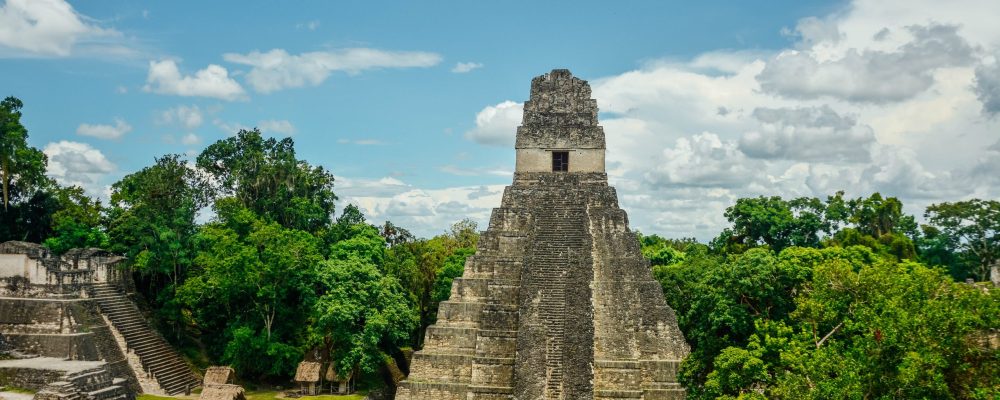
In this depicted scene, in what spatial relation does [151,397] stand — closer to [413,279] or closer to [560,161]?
[413,279]

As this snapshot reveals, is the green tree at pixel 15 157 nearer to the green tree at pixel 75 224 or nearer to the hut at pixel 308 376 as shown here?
the green tree at pixel 75 224

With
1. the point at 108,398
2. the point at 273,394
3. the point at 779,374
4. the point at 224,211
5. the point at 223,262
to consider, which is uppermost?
the point at 224,211

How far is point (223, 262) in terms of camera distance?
27156mm

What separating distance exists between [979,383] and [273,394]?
2239cm

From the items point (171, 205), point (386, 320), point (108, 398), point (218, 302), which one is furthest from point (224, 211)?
point (108, 398)

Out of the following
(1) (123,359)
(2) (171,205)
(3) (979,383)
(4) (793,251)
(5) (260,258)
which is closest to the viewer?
(3) (979,383)

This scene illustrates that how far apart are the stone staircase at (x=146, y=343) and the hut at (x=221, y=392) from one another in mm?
2873

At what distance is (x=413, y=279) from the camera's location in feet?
107

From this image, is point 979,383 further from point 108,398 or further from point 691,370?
point 108,398

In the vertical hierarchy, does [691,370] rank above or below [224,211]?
below

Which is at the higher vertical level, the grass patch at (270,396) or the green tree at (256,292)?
the green tree at (256,292)

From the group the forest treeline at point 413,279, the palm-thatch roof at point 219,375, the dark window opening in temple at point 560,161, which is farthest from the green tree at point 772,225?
the palm-thatch roof at point 219,375

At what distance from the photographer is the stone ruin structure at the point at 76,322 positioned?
24.2 meters

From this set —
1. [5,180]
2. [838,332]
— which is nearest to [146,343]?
[5,180]
